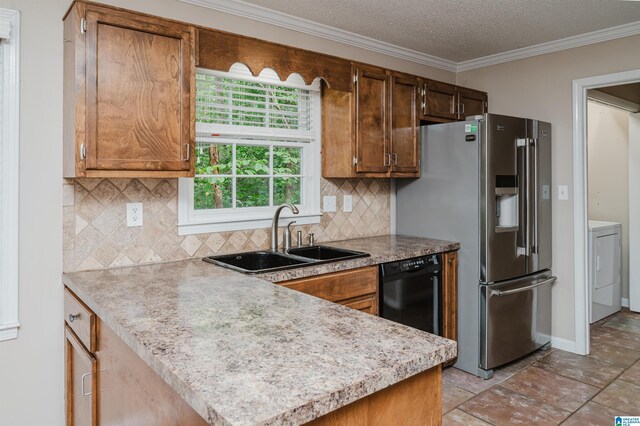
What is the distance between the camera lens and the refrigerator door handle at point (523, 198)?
10.9ft

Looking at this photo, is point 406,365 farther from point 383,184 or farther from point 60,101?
point 383,184

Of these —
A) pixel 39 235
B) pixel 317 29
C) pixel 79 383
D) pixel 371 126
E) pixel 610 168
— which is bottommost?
pixel 79 383

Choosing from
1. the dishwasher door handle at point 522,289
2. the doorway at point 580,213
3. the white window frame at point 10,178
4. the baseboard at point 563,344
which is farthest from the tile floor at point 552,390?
the white window frame at point 10,178

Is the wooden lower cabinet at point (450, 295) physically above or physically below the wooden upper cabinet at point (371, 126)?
below

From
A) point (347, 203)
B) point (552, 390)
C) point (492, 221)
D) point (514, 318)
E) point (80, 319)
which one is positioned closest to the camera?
point (80, 319)

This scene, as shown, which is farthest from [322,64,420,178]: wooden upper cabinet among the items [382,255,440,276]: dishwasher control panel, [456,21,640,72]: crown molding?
[456,21,640,72]: crown molding

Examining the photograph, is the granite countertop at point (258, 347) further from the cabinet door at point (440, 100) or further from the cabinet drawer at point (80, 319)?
the cabinet door at point (440, 100)

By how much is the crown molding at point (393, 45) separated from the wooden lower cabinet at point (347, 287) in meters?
1.70

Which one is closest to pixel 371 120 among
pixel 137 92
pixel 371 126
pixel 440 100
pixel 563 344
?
pixel 371 126

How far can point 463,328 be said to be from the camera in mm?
3268

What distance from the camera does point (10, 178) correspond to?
6.84 ft

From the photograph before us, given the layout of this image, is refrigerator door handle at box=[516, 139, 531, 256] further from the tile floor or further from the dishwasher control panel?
the tile floor

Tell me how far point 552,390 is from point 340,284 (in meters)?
1.63

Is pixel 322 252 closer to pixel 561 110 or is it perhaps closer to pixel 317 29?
pixel 317 29
